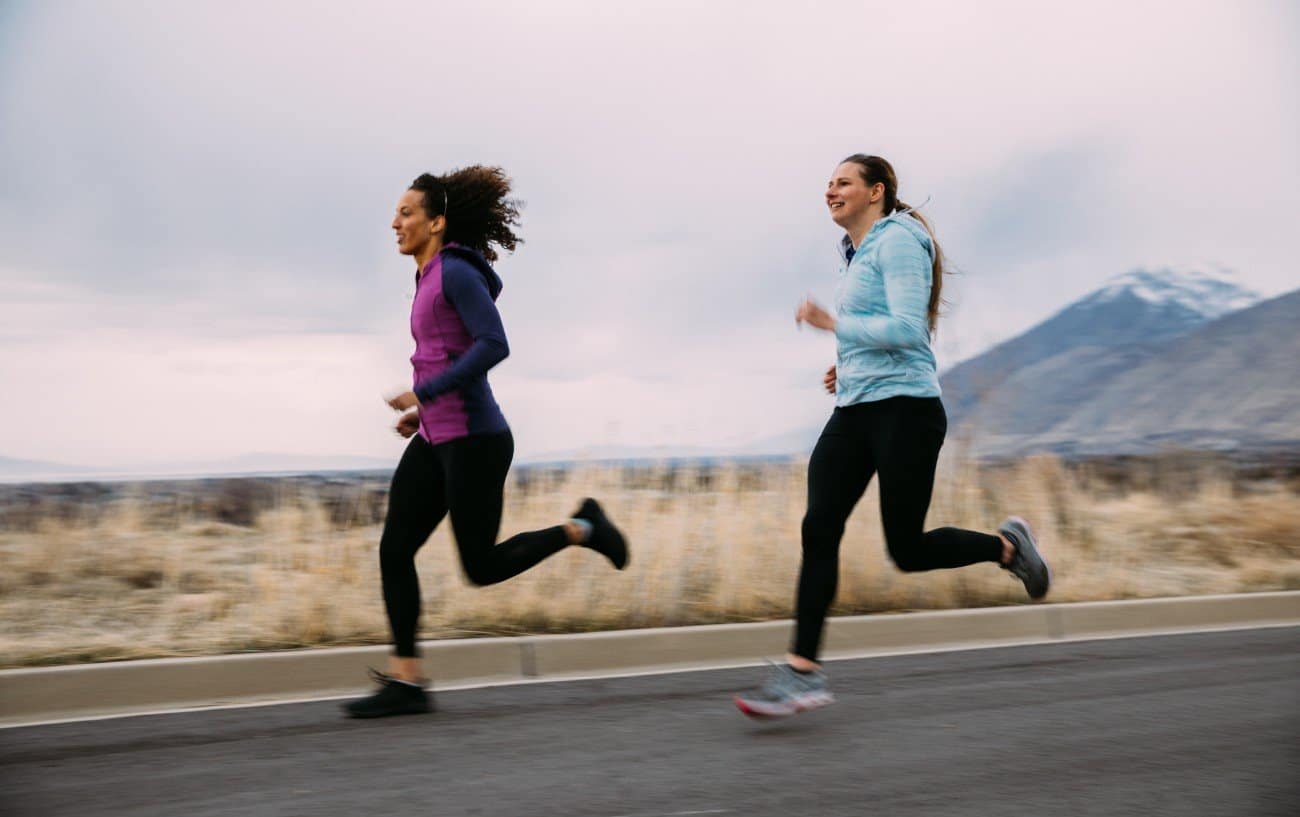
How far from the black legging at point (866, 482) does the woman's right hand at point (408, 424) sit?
1450 mm

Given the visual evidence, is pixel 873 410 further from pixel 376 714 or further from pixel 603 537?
pixel 376 714

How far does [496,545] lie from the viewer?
5238 mm

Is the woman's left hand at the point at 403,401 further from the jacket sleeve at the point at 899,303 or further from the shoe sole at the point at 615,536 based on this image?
the jacket sleeve at the point at 899,303

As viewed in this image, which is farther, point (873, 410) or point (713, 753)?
point (873, 410)

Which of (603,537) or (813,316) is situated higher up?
(813,316)

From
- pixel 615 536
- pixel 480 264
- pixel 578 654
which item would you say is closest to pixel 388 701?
pixel 615 536

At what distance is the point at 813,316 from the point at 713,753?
141 cm

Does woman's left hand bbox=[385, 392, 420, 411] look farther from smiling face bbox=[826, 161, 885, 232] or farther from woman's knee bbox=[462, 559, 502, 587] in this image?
smiling face bbox=[826, 161, 885, 232]

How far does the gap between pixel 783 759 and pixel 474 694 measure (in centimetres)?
164

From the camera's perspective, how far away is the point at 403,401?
4934 mm

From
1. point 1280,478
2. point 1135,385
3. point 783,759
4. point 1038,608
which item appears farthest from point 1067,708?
point 1135,385

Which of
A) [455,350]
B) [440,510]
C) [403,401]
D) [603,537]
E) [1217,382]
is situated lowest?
[603,537]

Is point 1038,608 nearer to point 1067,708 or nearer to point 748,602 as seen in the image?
point 748,602

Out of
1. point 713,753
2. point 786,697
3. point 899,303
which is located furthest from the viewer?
point 786,697
